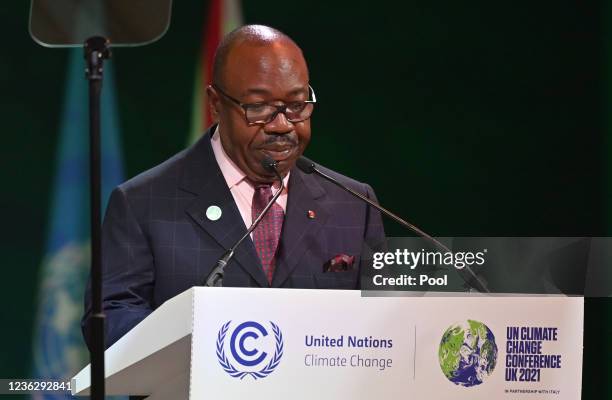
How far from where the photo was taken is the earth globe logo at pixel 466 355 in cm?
200

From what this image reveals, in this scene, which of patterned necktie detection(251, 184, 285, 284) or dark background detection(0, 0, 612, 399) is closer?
patterned necktie detection(251, 184, 285, 284)

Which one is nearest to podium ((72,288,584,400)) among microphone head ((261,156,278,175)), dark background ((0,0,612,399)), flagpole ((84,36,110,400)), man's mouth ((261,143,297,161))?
flagpole ((84,36,110,400))

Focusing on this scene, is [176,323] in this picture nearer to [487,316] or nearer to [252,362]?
[252,362]

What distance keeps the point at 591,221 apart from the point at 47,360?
2.20 metres

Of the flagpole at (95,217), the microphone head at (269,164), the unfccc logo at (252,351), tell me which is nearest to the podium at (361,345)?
the unfccc logo at (252,351)

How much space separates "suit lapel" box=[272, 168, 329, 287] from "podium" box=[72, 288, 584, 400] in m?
0.73

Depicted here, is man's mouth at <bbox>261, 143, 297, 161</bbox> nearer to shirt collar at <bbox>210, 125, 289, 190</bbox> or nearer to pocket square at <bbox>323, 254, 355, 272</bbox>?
shirt collar at <bbox>210, 125, 289, 190</bbox>

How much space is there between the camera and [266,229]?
9.25 feet

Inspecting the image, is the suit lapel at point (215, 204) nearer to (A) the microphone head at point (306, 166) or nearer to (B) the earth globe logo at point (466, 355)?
(A) the microphone head at point (306, 166)

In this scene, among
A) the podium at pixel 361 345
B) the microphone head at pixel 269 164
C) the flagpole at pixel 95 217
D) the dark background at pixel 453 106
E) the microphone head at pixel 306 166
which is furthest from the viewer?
the dark background at pixel 453 106

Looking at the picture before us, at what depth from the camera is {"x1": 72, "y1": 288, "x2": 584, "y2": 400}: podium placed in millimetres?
1966

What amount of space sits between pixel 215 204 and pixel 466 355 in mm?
1018

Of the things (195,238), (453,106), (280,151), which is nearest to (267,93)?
(280,151)

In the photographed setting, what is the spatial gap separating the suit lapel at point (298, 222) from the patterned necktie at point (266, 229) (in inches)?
1.1
